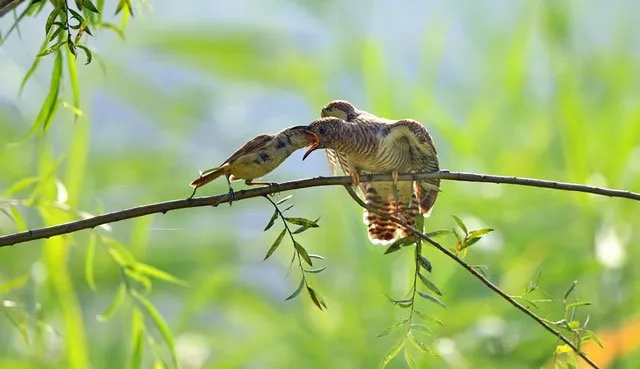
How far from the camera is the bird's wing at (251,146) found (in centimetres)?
49

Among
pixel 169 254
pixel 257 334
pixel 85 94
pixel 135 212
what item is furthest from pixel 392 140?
pixel 169 254

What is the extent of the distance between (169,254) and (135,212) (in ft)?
4.08

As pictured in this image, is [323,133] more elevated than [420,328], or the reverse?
[323,133]

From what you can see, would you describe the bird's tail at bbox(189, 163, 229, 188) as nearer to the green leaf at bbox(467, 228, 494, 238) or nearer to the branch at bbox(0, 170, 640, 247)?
the branch at bbox(0, 170, 640, 247)

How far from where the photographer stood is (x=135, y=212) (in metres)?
0.44

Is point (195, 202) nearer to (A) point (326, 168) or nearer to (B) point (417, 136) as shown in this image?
(B) point (417, 136)

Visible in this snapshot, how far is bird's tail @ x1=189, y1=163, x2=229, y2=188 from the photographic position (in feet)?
1.59

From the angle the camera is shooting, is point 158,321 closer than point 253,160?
No

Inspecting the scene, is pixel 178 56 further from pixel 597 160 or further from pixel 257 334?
pixel 597 160

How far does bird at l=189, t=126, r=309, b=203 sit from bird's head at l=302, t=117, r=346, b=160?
5 cm

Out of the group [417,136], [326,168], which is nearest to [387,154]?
[417,136]

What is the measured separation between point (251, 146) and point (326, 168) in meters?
0.90

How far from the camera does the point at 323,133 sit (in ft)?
2.00

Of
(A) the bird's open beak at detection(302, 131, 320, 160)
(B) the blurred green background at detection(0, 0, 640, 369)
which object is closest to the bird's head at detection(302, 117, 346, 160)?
(A) the bird's open beak at detection(302, 131, 320, 160)
